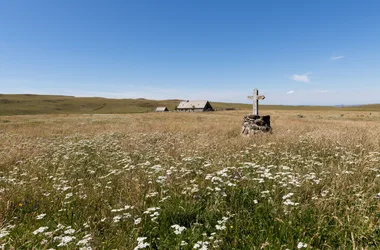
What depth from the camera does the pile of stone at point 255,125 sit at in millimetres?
11989

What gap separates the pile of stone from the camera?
1199cm

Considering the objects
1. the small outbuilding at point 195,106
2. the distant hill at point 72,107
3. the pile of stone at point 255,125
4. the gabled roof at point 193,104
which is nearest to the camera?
the pile of stone at point 255,125

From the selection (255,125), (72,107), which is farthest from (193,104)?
(255,125)

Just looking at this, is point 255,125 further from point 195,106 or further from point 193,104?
point 193,104

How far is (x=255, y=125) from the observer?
12070 millimetres

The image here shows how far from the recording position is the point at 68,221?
3.39 meters

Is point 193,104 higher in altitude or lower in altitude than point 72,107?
higher

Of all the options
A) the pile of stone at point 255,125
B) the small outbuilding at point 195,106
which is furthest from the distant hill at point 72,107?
the pile of stone at point 255,125

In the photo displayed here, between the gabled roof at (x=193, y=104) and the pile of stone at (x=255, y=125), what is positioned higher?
the gabled roof at (x=193, y=104)

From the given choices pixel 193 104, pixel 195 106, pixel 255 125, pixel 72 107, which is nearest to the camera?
pixel 255 125

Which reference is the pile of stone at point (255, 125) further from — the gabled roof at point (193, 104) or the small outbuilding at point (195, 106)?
the gabled roof at point (193, 104)

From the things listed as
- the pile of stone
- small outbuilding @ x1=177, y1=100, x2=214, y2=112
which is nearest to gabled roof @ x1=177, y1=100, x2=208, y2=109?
small outbuilding @ x1=177, y1=100, x2=214, y2=112

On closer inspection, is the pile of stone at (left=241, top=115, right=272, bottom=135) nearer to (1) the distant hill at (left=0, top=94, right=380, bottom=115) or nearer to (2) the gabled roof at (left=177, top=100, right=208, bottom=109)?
(2) the gabled roof at (left=177, top=100, right=208, bottom=109)

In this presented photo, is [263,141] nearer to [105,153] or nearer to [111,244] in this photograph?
[105,153]
